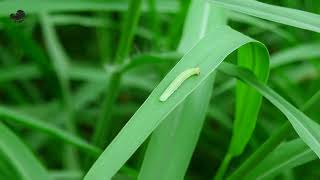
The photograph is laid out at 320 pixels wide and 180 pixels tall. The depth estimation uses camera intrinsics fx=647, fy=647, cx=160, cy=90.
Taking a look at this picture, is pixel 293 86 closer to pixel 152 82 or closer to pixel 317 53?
pixel 317 53

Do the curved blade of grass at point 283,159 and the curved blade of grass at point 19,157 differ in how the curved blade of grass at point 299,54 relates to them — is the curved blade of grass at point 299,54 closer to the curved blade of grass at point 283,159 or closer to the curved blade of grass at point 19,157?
the curved blade of grass at point 283,159

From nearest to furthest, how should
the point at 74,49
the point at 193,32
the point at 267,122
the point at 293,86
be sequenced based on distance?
the point at 193,32 → the point at 293,86 → the point at 267,122 → the point at 74,49

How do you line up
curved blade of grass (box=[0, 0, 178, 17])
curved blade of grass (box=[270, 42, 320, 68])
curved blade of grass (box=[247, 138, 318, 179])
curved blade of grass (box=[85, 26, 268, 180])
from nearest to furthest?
curved blade of grass (box=[85, 26, 268, 180]) → curved blade of grass (box=[247, 138, 318, 179]) → curved blade of grass (box=[0, 0, 178, 17]) → curved blade of grass (box=[270, 42, 320, 68])

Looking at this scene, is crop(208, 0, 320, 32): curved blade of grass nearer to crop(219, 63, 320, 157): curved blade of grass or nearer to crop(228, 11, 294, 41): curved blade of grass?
crop(219, 63, 320, 157): curved blade of grass

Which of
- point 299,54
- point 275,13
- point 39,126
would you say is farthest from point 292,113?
point 299,54

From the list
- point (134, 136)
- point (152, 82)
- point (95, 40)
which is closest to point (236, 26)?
point (152, 82)

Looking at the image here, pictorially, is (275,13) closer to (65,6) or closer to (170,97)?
(170,97)

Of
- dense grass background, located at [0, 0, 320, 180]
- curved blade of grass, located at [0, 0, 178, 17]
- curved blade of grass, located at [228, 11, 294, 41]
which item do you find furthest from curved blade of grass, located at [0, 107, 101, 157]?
curved blade of grass, located at [228, 11, 294, 41]
